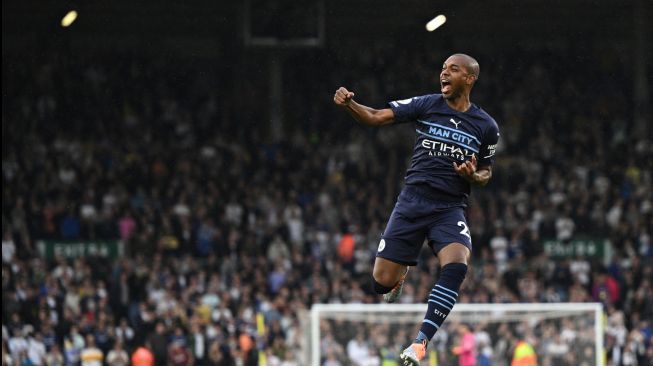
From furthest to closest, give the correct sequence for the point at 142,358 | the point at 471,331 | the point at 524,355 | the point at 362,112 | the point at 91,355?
the point at 91,355, the point at 142,358, the point at 471,331, the point at 524,355, the point at 362,112

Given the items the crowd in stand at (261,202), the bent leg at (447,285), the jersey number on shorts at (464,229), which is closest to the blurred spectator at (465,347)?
the crowd in stand at (261,202)

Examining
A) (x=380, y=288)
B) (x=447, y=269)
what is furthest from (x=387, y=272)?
(x=447, y=269)

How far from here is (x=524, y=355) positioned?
20.1 meters

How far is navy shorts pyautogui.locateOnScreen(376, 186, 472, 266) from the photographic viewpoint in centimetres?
936

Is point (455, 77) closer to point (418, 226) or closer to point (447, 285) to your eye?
point (418, 226)

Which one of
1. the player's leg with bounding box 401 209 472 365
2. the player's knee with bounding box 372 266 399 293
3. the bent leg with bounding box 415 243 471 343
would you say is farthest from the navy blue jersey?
the player's knee with bounding box 372 266 399 293

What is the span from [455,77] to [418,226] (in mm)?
1100

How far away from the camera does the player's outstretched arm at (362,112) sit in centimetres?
870

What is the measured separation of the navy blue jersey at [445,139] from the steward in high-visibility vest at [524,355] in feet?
35.7

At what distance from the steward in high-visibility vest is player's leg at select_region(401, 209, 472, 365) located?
1085 cm

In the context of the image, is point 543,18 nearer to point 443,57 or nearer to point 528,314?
point 443,57

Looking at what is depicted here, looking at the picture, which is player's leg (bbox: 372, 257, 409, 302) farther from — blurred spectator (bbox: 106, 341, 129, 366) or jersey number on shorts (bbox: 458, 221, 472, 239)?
blurred spectator (bbox: 106, 341, 129, 366)

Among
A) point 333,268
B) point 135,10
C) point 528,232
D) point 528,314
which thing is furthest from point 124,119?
point 528,314

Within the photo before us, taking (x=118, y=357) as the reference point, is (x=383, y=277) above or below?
above
